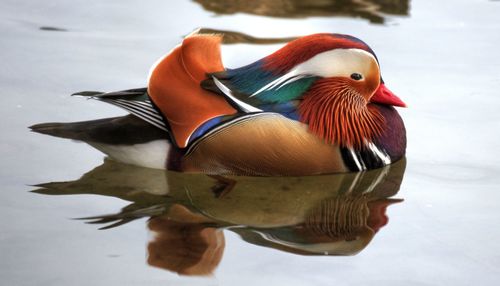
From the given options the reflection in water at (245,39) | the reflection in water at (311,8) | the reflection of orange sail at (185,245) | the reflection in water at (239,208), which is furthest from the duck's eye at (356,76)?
the reflection in water at (311,8)

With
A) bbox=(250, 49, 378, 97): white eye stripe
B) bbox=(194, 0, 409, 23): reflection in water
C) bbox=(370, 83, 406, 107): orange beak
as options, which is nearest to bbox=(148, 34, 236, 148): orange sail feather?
bbox=(250, 49, 378, 97): white eye stripe

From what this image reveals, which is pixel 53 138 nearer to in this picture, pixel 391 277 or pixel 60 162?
pixel 60 162

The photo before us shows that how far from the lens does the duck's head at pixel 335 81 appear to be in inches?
215

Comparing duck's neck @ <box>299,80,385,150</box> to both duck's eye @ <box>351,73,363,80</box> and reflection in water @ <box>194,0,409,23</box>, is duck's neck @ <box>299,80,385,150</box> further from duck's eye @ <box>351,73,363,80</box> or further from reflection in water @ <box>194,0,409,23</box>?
reflection in water @ <box>194,0,409,23</box>

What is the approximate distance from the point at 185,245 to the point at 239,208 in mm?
573

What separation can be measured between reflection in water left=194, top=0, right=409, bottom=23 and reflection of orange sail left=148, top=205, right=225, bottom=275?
323 centimetres

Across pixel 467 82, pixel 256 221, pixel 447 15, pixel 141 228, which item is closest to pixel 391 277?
pixel 256 221

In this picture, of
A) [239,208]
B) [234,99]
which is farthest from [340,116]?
[239,208]

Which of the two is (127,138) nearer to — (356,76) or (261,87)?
(261,87)

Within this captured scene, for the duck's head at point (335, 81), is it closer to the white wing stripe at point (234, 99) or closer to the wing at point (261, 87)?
the wing at point (261, 87)

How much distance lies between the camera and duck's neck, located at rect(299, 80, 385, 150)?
17.9 feet

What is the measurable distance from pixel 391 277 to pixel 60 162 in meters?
2.01

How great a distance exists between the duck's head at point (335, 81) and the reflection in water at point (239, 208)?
0.26 meters

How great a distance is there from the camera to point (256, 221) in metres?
5.02
